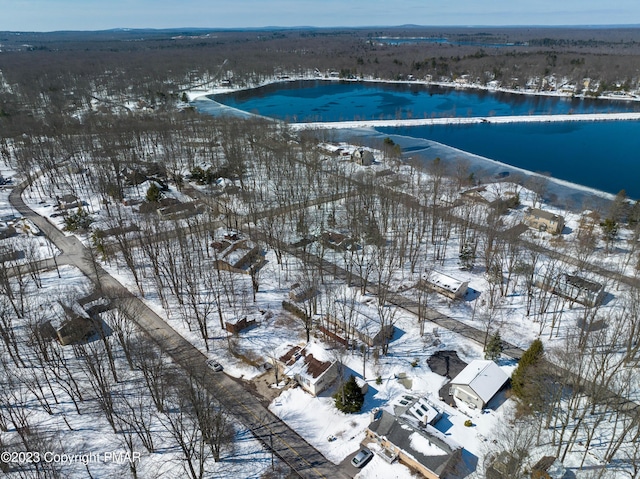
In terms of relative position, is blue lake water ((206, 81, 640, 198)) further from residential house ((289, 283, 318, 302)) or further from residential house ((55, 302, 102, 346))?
residential house ((55, 302, 102, 346))

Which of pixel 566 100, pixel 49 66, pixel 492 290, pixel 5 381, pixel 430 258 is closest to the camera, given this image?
pixel 5 381

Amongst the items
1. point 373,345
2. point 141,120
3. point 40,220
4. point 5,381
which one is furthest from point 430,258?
point 141,120

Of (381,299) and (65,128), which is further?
(65,128)

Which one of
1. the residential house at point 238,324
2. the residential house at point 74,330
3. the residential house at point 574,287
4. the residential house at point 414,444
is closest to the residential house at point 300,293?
the residential house at point 238,324

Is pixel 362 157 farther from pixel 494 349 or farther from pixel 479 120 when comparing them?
pixel 479 120

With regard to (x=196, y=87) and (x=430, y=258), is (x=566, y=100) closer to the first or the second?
(x=430, y=258)

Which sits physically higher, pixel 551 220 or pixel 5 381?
pixel 551 220

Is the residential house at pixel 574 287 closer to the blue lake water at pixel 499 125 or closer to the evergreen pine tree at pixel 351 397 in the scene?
the evergreen pine tree at pixel 351 397
